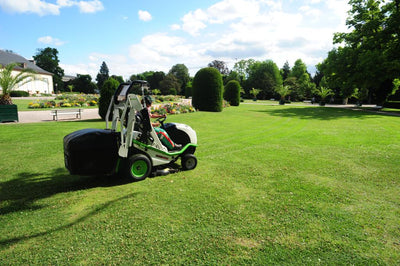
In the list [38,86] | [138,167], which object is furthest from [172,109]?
[38,86]

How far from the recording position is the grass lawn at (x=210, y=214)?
115 inches

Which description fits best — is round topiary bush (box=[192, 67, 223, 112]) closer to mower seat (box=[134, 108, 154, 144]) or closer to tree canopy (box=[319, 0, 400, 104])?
tree canopy (box=[319, 0, 400, 104])

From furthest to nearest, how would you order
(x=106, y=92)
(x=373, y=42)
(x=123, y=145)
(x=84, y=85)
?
(x=84, y=85)
(x=373, y=42)
(x=106, y=92)
(x=123, y=145)

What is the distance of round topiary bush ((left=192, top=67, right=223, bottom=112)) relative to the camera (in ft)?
72.5

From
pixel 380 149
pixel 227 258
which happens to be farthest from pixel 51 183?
pixel 380 149

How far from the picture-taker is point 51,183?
5.13m

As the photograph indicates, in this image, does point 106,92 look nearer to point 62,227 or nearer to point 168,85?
point 62,227

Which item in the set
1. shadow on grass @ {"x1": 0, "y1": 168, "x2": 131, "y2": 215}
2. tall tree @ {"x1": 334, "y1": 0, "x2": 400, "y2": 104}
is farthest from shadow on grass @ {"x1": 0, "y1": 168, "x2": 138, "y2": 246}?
tall tree @ {"x1": 334, "y1": 0, "x2": 400, "y2": 104}

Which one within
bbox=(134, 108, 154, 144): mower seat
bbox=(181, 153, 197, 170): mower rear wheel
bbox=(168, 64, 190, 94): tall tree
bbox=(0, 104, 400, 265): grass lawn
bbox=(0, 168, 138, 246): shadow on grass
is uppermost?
bbox=(168, 64, 190, 94): tall tree

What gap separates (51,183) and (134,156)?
2.00 meters

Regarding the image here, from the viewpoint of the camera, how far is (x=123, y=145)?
4633 mm

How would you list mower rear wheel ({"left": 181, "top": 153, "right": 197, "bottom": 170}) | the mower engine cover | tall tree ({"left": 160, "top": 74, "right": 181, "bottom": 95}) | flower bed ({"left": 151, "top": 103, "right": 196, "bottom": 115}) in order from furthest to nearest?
tall tree ({"left": 160, "top": 74, "right": 181, "bottom": 95}) → flower bed ({"left": 151, "top": 103, "right": 196, "bottom": 115}) → mower rear wheel ({"left": 181, "top": 153, "right": 197, "bottom": 170}) → the mower engine cover

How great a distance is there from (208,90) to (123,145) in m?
18.2

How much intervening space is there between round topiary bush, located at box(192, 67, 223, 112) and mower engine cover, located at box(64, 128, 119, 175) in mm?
17740
